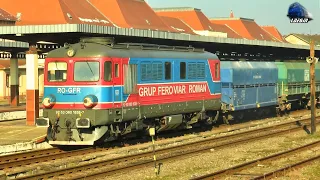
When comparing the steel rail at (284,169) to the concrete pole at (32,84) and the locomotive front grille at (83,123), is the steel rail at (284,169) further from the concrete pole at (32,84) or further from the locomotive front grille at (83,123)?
the concrete pole at (32,84)

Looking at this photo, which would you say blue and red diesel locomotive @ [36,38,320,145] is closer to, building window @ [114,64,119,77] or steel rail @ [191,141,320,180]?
building window @ [114,64,119,77]

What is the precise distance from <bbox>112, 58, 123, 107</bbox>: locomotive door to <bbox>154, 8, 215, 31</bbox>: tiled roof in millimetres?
69232

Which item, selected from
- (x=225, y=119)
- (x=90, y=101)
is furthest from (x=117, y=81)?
(x=225, y=119)

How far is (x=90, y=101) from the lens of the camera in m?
17.5

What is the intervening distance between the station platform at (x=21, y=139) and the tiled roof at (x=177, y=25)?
58.4 m

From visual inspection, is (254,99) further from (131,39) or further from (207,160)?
(207,160)

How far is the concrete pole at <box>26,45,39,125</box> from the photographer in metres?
25.3

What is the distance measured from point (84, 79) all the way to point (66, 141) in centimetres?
212

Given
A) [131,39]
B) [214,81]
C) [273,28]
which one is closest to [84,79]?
[214,81]

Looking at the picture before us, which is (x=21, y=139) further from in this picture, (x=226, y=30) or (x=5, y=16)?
(x=226, y=30)

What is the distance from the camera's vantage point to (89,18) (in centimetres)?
6688

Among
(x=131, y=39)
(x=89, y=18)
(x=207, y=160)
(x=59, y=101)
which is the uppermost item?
(x=89, y=18)

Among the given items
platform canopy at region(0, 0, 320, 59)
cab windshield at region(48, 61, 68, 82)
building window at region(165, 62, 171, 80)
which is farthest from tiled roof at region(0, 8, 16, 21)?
cab windshield at region(48, 61, 68, 82)

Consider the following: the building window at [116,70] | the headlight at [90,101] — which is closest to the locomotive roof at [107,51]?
the building window at [116,70]
